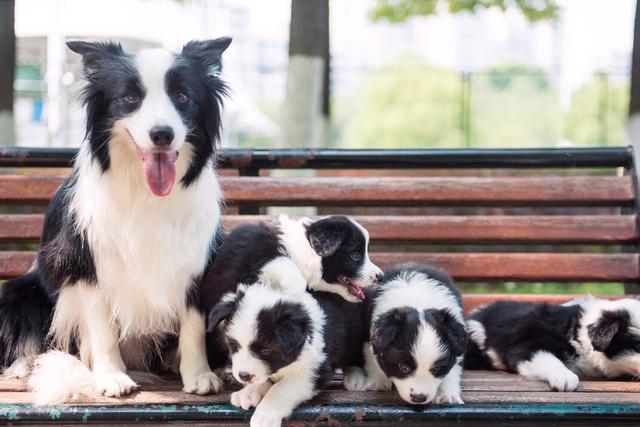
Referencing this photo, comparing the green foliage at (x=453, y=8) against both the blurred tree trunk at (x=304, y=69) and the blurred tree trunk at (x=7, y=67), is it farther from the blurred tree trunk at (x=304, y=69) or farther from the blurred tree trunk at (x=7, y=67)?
the blurred tree trunk at (x=7, y=67)

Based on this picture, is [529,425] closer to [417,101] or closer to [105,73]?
[105,73]

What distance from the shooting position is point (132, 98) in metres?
2.70

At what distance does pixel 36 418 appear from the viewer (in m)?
→ 2.55

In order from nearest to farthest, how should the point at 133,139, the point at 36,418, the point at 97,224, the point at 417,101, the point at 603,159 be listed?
1. the point at 36,418
2. the point at 133,139
3. the point at 97,224
4. the point at 603,159
5. the point at 417,101

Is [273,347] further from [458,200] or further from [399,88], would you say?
[399,88]

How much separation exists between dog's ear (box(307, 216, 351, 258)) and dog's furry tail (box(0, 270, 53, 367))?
4.06 feet

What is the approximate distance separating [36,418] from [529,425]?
71.0 inches

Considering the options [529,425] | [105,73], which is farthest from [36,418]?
[529,425]

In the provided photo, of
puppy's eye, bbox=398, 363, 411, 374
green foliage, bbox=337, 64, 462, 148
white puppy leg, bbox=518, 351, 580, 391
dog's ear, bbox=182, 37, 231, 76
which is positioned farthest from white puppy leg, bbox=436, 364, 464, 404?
green foliage, bbox=337, 64, 462, 148

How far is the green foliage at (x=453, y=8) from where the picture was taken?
8.57 meters

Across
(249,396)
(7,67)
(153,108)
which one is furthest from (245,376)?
(7,67)

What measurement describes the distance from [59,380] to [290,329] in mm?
912

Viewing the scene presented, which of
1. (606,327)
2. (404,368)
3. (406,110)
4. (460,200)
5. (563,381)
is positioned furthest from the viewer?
(406,110)

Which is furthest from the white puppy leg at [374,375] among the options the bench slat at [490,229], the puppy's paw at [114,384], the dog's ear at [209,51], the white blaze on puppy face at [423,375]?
the dog's ear at [209,51]
